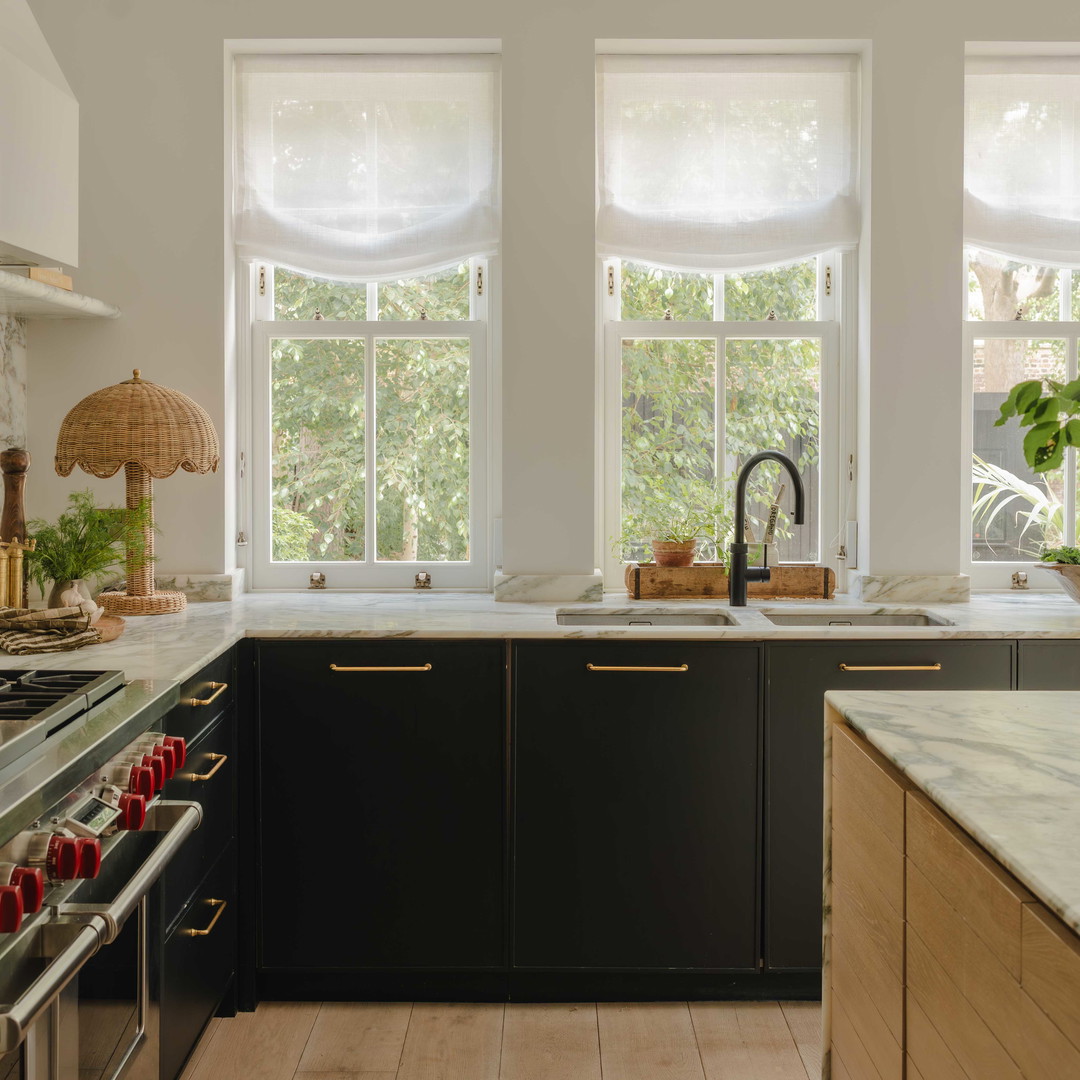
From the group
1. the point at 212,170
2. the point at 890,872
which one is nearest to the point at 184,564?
the point at 212,170

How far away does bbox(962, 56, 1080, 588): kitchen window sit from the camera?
317 centimetres

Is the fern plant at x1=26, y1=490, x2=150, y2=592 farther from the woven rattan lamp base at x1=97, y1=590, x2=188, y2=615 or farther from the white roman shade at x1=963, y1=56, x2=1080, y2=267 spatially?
the white roman shade at x1=963, y1=56, x2=1080, y2=267

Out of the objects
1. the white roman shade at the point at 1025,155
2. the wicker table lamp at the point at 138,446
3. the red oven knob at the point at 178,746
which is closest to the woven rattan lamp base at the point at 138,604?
the wicker table lamp at the point at 138,446

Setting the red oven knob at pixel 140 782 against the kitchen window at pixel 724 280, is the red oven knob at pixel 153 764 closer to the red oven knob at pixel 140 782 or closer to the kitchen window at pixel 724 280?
the red oven knob at pixel 140 782

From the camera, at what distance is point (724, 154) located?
315 cm

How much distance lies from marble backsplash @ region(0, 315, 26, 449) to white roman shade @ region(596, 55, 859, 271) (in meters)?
1.71

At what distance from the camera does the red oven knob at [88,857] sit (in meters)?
1.29

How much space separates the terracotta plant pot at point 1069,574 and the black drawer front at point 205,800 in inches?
83.2

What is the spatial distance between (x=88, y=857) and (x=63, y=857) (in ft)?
0.12

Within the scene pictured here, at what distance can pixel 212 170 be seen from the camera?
10.0 feet

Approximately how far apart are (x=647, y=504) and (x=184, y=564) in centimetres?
140

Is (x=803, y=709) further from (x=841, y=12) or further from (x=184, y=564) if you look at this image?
(x=841, y=12)

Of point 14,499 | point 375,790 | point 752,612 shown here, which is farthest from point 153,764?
point 752,612

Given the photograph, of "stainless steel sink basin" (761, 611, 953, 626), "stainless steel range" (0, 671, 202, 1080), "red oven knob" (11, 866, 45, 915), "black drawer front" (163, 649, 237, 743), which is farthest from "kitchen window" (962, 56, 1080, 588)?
"red oven knob" (11, 866, 45, 915)
